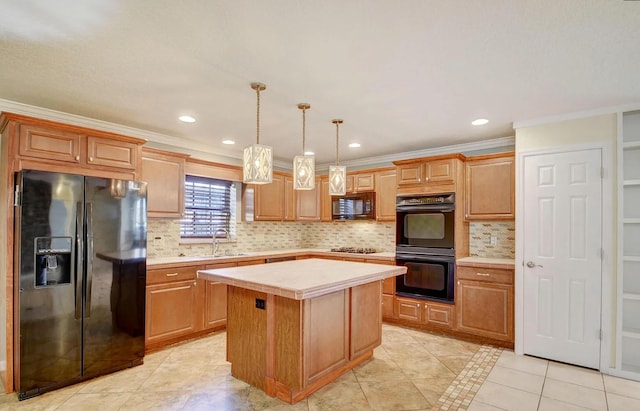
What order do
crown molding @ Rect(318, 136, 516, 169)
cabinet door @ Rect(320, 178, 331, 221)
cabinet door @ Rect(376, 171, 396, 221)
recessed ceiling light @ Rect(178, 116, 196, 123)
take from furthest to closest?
cabinet door @ Rect(320, 178, 331, 221)
cabinet door @ Rect(376, 171, 396, 221)
crown molding @ Rect(318, 136, 516, 169)
recessed ceiling light @ Rect(178, 116, 196, 123)

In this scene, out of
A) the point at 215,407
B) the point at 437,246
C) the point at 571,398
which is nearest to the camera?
the point at 215,407

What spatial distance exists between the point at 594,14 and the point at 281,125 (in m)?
2.77

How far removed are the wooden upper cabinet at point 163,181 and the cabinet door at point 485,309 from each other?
353 centimetres

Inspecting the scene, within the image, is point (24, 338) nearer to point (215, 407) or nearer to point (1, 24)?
point (215, 407)

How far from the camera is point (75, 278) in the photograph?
9.39 ft

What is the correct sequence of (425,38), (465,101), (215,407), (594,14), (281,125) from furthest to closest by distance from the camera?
(281,125) < (465,101) < (215,407) < (425,38) < (594,14)

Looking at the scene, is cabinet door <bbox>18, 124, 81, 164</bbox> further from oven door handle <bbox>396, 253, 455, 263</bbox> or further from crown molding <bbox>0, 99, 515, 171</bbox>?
oven door handle <bbox>396, 253, 455, 263</bbox>

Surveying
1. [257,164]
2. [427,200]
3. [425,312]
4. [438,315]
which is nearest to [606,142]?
[427,200]

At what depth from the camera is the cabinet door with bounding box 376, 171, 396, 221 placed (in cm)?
504

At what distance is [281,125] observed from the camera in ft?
12.6

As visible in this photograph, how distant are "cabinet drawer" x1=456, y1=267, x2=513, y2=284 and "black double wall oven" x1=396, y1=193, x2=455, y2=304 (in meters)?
0.12

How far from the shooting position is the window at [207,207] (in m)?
4.70

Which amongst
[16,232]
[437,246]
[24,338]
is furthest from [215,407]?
[437,246]

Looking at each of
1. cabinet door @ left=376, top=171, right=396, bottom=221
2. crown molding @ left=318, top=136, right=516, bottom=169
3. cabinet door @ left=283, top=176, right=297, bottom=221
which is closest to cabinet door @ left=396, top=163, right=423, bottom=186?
cabinet door @ left=376, top=171, right=396, bottom=221
